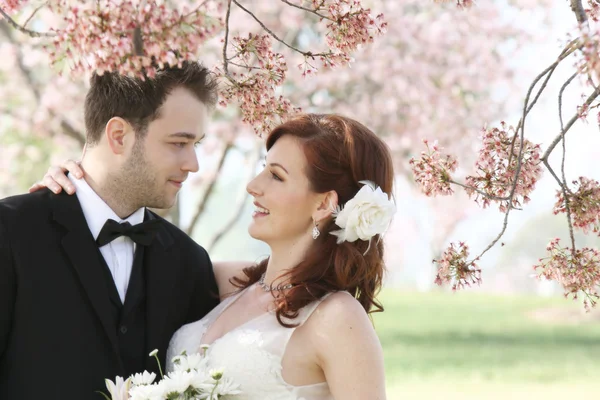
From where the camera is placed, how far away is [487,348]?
12.5 meters

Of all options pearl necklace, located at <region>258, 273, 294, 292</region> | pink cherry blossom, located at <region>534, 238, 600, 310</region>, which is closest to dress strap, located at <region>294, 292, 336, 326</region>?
pearl necklace, located at <region>258, 273, 294, 292</region>

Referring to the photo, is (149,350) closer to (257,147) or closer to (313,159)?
(313,159)

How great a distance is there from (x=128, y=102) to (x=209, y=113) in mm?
333

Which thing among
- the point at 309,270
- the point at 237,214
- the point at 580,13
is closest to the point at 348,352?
the point at 309,270

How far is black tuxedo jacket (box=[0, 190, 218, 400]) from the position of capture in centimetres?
277

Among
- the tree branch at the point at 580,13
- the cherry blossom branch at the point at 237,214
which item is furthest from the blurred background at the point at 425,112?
the tree branch at the point at 580,13

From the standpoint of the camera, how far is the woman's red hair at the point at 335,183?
2.98 metres

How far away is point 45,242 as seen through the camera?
113 inches

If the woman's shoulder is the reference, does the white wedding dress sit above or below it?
below

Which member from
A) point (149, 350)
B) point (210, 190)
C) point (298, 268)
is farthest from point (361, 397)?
point (210, 190)

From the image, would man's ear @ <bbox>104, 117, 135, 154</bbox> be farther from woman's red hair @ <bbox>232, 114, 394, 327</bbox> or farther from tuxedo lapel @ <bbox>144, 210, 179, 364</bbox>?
woman's red hair @ <bbox>232, 114, 394, 327</bbox>

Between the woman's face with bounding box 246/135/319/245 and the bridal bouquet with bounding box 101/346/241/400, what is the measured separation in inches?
23.6

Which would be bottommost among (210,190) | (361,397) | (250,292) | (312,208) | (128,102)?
(361,397)

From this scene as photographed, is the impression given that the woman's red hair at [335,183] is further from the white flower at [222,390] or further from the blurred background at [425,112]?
the blurred background at [425,112]
